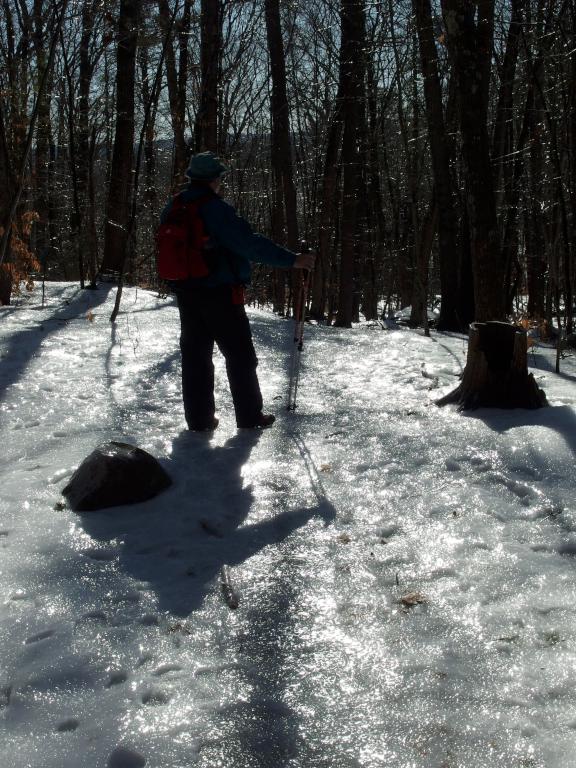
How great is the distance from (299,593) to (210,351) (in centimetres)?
257

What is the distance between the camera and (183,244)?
4.93 metres

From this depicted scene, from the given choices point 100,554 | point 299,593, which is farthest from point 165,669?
point 100,554

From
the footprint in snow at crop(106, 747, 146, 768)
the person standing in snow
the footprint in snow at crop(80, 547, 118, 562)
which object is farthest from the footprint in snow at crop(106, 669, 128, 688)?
the person standing in snow

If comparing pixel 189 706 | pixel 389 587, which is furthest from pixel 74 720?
pixel 389 587

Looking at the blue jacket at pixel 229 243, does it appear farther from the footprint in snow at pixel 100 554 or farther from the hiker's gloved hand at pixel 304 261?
the footprint in snow at pixel 100 554

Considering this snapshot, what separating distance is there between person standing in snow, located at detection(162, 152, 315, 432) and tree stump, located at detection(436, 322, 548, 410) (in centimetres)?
151

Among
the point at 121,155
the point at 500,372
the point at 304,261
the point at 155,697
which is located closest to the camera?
the point at 155,697

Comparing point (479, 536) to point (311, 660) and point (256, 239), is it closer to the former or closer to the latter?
point (311, 660)

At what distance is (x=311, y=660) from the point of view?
8.86 feet

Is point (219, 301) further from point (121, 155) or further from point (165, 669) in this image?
point (121, 155)

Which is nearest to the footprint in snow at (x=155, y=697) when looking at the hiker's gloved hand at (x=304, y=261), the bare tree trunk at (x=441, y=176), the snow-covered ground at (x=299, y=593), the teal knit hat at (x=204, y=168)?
the snow-covered ground at (x=299, y=593)

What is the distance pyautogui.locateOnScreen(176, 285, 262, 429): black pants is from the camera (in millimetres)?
5156

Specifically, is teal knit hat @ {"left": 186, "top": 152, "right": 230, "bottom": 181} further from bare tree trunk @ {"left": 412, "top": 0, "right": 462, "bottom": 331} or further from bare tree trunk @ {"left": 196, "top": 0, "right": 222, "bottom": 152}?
bare tree trunk @ {"left": 412, "top": 0, "right": 462, "bottom": 331}

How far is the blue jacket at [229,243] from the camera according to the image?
4902 millimetres
